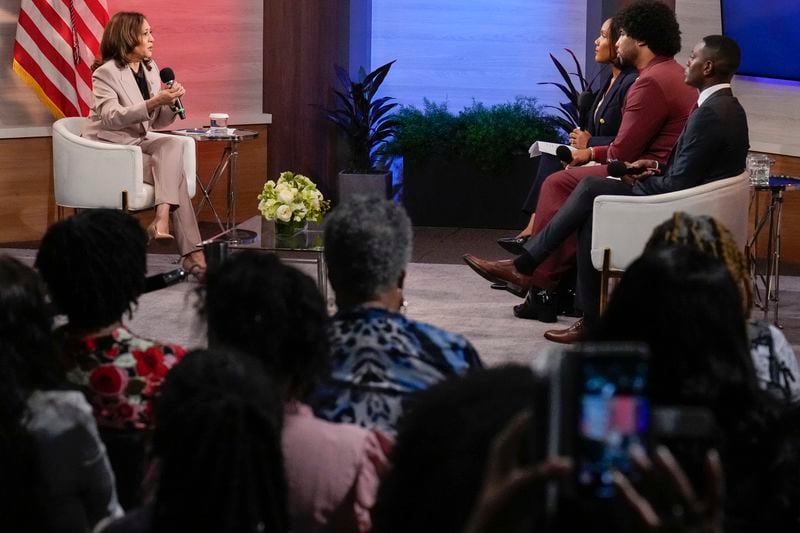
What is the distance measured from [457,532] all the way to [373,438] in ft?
2.81

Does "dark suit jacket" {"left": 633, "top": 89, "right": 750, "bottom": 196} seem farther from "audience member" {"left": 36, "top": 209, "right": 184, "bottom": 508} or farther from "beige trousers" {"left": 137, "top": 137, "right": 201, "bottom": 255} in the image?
"audience member" {"left": 36, "top": 209, "right": 184, "bottom": 508}

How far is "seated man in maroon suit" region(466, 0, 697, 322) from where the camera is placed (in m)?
5.55

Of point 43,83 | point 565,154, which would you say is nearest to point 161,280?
point 565,154

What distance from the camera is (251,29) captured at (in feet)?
27.6

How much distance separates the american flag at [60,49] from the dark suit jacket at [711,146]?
3.88 metres

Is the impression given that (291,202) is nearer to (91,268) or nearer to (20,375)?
(91,268)

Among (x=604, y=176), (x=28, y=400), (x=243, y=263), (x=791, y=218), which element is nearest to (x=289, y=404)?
(x=243, y=263)

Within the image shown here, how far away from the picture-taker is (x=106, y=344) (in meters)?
2.47

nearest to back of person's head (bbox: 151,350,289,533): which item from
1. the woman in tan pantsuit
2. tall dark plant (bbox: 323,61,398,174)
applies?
the woman in tan pantsuit

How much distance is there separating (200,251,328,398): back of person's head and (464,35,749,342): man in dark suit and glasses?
3.30 m

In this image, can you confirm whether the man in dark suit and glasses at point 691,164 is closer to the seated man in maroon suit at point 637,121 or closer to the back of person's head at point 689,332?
the seated man in maroon suit at point 637,121

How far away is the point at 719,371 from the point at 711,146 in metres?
3.54

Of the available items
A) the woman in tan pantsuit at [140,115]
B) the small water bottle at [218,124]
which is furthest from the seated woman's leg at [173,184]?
the small water bottle at [218,124]

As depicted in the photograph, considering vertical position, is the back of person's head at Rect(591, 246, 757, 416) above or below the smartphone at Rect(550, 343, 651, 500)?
below
